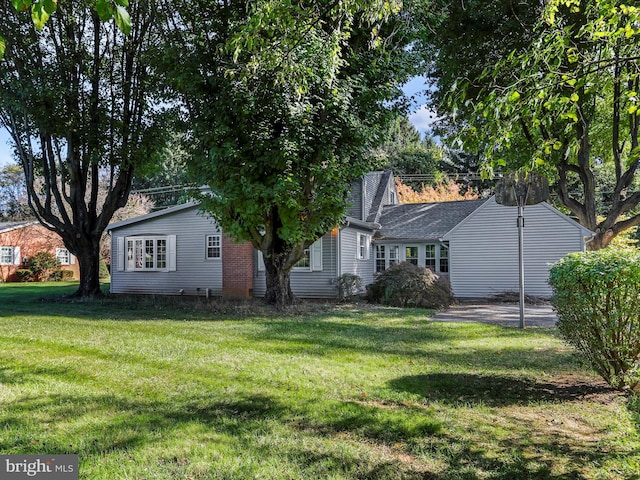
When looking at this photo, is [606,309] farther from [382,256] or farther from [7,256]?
[7,256]

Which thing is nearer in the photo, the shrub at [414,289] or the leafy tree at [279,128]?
the leafy tree at [279,128]

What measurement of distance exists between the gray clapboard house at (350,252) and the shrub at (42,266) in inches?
486

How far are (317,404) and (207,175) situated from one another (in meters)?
8.71

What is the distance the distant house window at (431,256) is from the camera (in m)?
19.5

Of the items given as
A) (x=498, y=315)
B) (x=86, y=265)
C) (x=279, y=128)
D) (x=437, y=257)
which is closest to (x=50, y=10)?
(x=279, y=128)

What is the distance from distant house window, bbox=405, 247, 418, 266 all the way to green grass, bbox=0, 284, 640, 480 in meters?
11.8

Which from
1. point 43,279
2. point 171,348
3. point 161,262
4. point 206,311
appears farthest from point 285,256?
point 43,279

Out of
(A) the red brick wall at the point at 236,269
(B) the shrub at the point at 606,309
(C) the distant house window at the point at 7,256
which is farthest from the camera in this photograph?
(C) the distant house window at the point at 7,256

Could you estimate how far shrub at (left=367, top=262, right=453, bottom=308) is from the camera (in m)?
13.8

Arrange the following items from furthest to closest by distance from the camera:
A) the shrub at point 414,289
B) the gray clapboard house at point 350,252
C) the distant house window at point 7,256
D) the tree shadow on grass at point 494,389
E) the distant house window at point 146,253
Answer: the distant house window at point 7,256 → the distant house window at point 146,253 → the gray clapboard house at point 350,252 → the shrub at point 414,289 → the tree shadow on grass at point 494,389

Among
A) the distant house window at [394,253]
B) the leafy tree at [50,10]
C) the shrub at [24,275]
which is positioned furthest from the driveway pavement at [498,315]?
the shrub at [24,275]

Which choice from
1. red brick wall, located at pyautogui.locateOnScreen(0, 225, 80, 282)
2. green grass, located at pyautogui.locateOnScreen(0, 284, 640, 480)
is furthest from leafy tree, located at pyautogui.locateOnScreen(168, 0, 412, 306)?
red brick wall, located at pyautogui.locateOnScreen(0, 225, 80, 282)

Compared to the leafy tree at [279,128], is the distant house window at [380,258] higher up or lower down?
lower down

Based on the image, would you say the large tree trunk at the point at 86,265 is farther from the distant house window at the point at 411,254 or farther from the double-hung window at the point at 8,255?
the double-hung window at the point at 8,255
